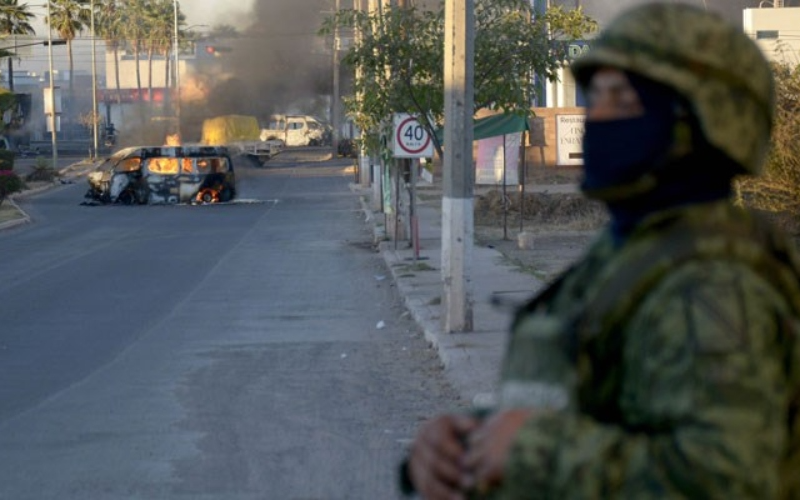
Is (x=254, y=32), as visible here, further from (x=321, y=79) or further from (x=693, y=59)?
(x=693, y=59)

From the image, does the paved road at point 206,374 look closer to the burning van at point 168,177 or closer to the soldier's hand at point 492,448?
the soldier's hand at point 492,448

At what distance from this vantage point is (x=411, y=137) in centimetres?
1756

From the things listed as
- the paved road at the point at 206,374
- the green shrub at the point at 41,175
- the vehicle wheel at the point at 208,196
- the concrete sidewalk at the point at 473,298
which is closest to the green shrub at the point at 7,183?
the vehicle wheel at the point at 208,196

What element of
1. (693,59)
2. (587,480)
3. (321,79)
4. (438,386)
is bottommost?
(438,386)

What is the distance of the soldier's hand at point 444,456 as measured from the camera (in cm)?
185

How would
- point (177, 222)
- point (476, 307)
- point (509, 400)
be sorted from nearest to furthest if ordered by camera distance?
point (509, 400) → point (476, 307) → point (177, 222)

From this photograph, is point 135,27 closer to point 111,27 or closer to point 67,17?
point 111,27

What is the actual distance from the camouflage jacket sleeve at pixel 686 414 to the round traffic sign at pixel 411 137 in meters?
15.7

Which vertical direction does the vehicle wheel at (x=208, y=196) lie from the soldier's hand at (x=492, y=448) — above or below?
below

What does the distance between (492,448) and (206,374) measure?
29.3ft

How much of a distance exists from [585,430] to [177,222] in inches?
1133

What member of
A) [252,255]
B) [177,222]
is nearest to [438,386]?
[252,255]

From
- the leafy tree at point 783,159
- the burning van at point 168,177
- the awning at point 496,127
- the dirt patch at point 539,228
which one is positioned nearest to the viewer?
the leafy tree at point 783,159

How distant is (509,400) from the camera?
194 cm
